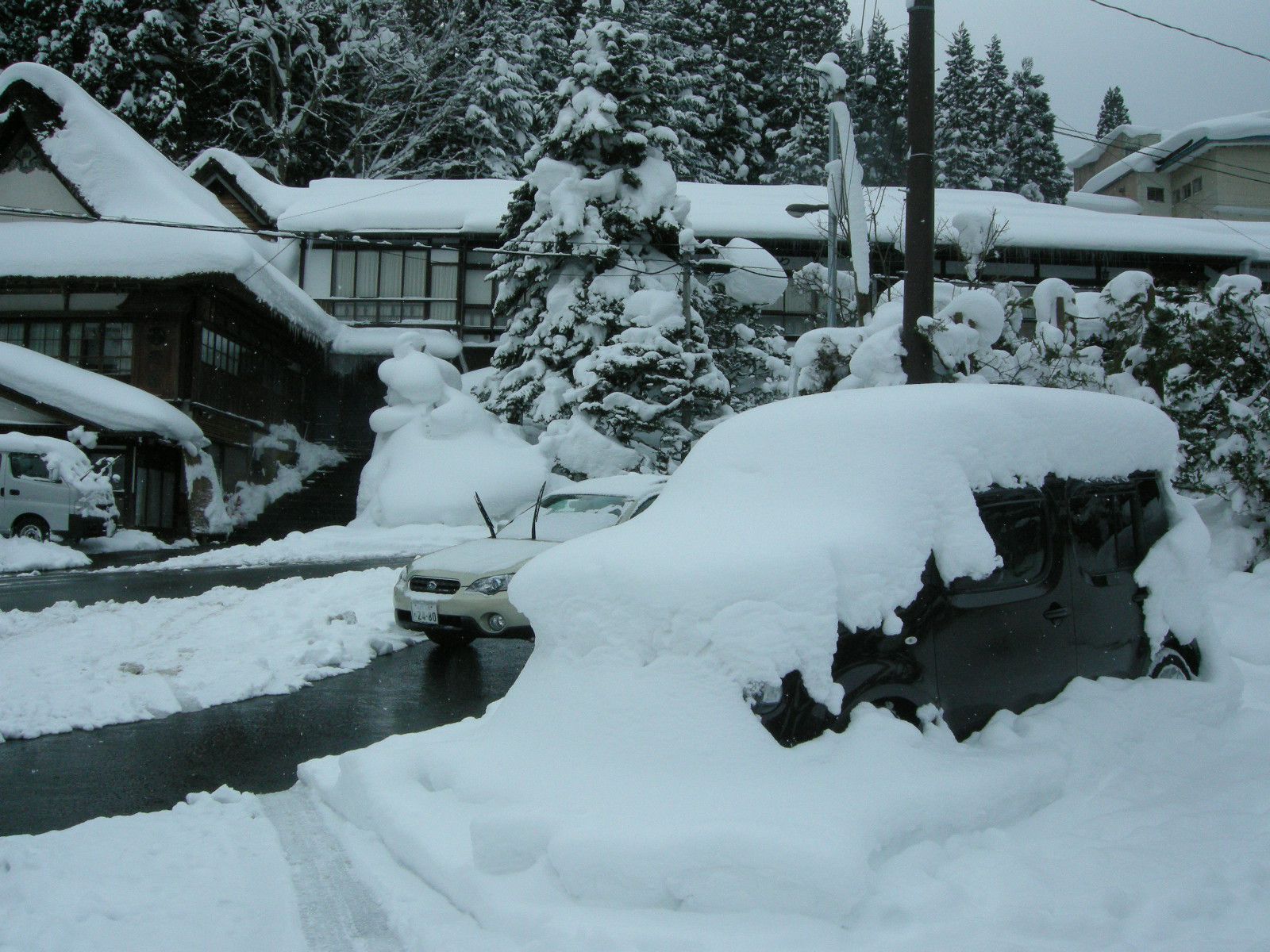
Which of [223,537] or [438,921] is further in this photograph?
[223,537]

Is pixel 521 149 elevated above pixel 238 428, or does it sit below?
above

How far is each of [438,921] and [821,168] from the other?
37.9 m

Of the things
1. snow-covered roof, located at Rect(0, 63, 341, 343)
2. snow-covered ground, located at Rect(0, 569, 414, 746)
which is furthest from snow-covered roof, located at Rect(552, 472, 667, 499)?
snow-covered roof, located at Rect(0, 63, 341, 343)

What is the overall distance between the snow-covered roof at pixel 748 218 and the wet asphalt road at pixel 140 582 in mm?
13476

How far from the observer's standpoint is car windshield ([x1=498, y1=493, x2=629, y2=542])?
32.8 feet

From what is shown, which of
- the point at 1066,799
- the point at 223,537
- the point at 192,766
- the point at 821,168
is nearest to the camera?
the point at 1066,799

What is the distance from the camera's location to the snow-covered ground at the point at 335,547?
651 inches

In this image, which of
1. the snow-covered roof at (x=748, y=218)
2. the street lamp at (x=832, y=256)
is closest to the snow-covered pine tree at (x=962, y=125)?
the snow-covered roof at (x=748, y=218)

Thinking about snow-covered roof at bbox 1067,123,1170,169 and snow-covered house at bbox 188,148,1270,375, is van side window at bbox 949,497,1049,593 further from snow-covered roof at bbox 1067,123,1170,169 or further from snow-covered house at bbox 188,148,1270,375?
snow-covered roof at bbox 1067,123,1170,169

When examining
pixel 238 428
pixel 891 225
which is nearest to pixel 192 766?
pixel 238 428

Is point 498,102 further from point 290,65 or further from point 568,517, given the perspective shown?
point 568,517

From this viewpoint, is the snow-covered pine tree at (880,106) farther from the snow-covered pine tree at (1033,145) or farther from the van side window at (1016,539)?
the van side window at (1016,539)

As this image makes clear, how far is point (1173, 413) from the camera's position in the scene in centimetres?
1107

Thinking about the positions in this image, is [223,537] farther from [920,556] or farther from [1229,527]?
[920,556]
